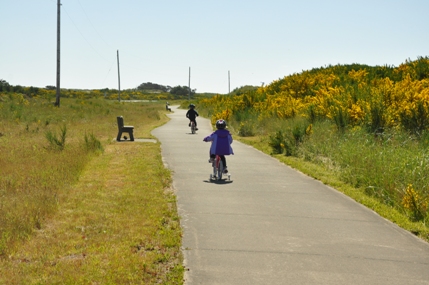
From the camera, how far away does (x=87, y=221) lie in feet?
25.4

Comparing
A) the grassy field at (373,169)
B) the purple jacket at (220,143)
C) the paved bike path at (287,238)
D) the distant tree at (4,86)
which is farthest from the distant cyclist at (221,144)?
the distant tree at (4,86)

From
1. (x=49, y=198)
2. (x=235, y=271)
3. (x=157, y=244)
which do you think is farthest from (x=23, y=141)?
(x=235, y=271)

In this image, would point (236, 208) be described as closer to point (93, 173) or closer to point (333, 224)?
point (333, 224)

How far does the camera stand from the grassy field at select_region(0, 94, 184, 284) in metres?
5.62

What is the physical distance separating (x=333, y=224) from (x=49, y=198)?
460 cm

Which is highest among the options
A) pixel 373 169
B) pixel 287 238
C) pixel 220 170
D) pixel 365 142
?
pixel 365 142

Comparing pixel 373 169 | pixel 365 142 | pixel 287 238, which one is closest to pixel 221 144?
pixel 373 169

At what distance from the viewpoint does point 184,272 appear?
5.64 m

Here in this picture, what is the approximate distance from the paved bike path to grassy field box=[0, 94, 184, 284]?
347mm

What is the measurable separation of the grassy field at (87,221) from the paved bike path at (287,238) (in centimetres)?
35

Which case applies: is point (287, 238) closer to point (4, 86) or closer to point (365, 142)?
point (365, 142)

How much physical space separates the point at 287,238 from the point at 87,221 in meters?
2.80

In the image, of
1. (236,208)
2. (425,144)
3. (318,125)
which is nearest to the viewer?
(236,208)

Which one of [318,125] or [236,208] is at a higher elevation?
[318,125]
